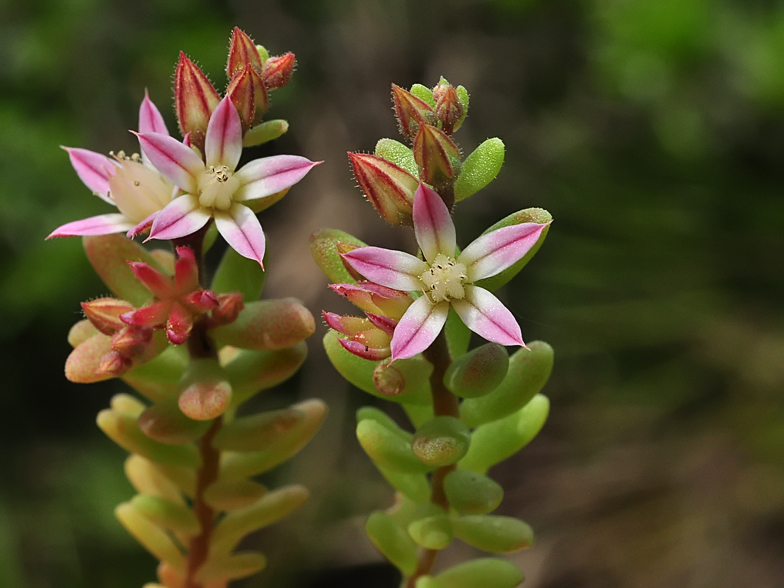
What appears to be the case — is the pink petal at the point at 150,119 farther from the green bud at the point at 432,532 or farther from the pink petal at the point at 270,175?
the green bud at the point at 432,532

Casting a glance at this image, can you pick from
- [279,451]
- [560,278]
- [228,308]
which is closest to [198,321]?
[228,308]

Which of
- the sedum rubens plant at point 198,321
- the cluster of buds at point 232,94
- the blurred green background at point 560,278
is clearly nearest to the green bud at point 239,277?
the sedum rubens plant at point 198,321

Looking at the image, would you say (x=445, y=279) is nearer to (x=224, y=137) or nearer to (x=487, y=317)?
(x=487, y=317)

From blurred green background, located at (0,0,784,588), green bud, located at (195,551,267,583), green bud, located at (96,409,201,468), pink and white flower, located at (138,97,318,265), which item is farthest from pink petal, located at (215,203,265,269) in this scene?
blurred green background, located at (0,0,784,588)

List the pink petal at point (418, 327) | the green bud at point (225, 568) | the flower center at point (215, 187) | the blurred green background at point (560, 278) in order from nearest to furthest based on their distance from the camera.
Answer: the pink petal at point (418, 327) → the flower center at point (215, 187) → the green bud at point (225, 568) → the blurred green background at point (560, 278)

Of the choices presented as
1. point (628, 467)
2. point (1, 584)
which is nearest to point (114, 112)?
point (1, 584)
